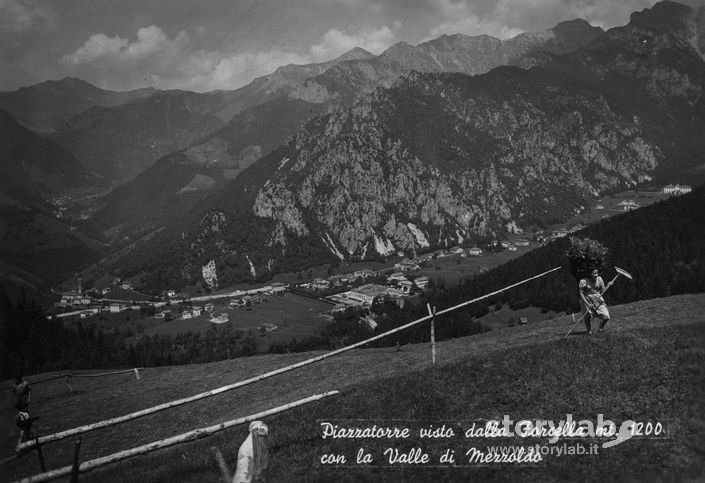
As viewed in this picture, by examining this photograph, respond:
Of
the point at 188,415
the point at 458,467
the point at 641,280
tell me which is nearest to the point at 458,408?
the point at 458,467

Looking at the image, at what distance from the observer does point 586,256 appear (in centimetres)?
1928

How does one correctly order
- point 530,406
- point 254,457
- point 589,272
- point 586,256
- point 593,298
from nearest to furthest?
point 254,457 → point 530,406 → point 593,298 → point 586,256 → point 589,272

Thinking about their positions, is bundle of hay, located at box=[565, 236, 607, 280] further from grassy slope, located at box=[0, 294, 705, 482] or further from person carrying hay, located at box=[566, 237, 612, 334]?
grassy slope, located at box=[0, 294, 705, 482]

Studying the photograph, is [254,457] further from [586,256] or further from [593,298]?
[586,256]

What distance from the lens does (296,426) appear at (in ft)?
52.0

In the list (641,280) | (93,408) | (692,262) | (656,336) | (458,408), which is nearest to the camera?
(458,408)

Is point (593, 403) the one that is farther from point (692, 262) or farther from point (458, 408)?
point (692, 262)

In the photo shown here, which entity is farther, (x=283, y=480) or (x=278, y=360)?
(x=278, y=360)

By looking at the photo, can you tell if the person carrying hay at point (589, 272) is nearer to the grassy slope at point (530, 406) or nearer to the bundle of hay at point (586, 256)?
the bundle of hay at point (586, 256)

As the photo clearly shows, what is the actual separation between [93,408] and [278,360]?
14145 mm

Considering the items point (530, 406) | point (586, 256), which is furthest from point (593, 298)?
point (530, 406)

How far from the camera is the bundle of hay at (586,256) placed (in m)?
19.2

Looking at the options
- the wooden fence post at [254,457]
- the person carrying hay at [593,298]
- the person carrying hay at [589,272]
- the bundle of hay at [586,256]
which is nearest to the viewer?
the wooden fence post at [254,457]

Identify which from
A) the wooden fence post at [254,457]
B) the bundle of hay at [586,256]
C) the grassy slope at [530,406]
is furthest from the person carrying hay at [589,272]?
the wooden fence post at [254,457]
